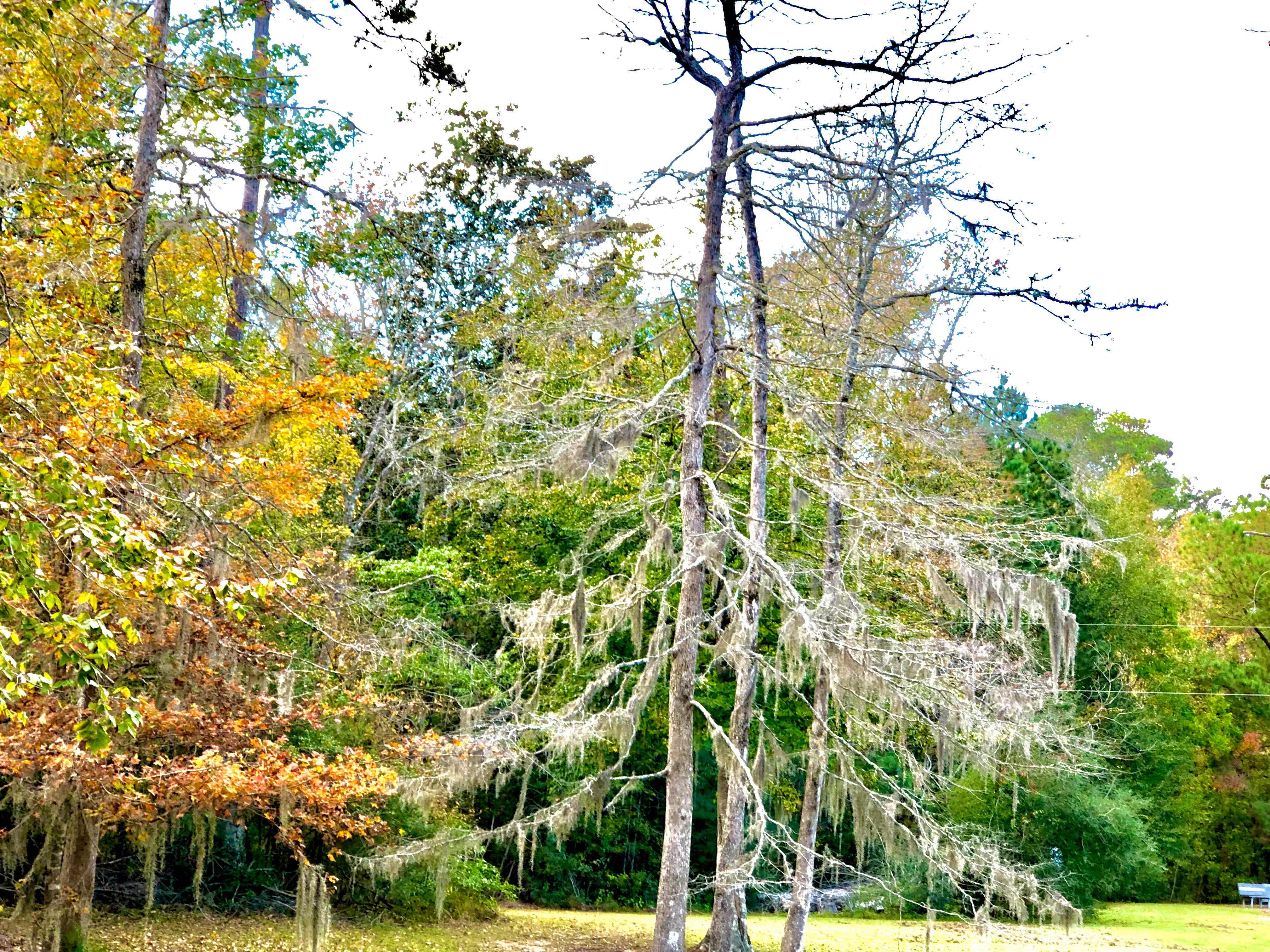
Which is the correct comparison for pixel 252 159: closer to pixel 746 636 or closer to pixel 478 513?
pixel 746 636

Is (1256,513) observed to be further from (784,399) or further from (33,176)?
(33,176)

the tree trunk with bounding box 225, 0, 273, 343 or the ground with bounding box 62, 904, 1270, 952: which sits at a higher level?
the tree trunk with bounding box 225, 0, 273, 343

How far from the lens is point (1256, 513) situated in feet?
95.4

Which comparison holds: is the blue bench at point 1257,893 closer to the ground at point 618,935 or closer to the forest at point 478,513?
the ground at point 618,935

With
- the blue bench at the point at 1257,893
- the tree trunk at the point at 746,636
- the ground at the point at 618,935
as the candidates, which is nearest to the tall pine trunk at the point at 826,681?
the tree trunk at the point at 746,636

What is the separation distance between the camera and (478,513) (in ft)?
61.4

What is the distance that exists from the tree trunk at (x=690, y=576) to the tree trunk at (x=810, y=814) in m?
1.30

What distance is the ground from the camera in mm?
12891

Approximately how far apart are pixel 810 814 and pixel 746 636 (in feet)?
12.3

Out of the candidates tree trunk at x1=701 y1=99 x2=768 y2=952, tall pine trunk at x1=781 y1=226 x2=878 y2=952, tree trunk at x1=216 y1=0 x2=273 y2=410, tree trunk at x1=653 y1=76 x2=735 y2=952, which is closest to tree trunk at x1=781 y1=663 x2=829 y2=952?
tall pine trunk at x1=781 y1=226 x2=878 y2=952

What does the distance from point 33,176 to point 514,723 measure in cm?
843

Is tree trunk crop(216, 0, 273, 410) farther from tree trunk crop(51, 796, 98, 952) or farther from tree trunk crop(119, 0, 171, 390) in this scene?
tree trunk crop(51, 796, 98, 952)

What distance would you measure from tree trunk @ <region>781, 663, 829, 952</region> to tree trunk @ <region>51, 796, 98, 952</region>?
635 cm

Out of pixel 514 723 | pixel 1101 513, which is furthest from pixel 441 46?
pixel 1101 513
